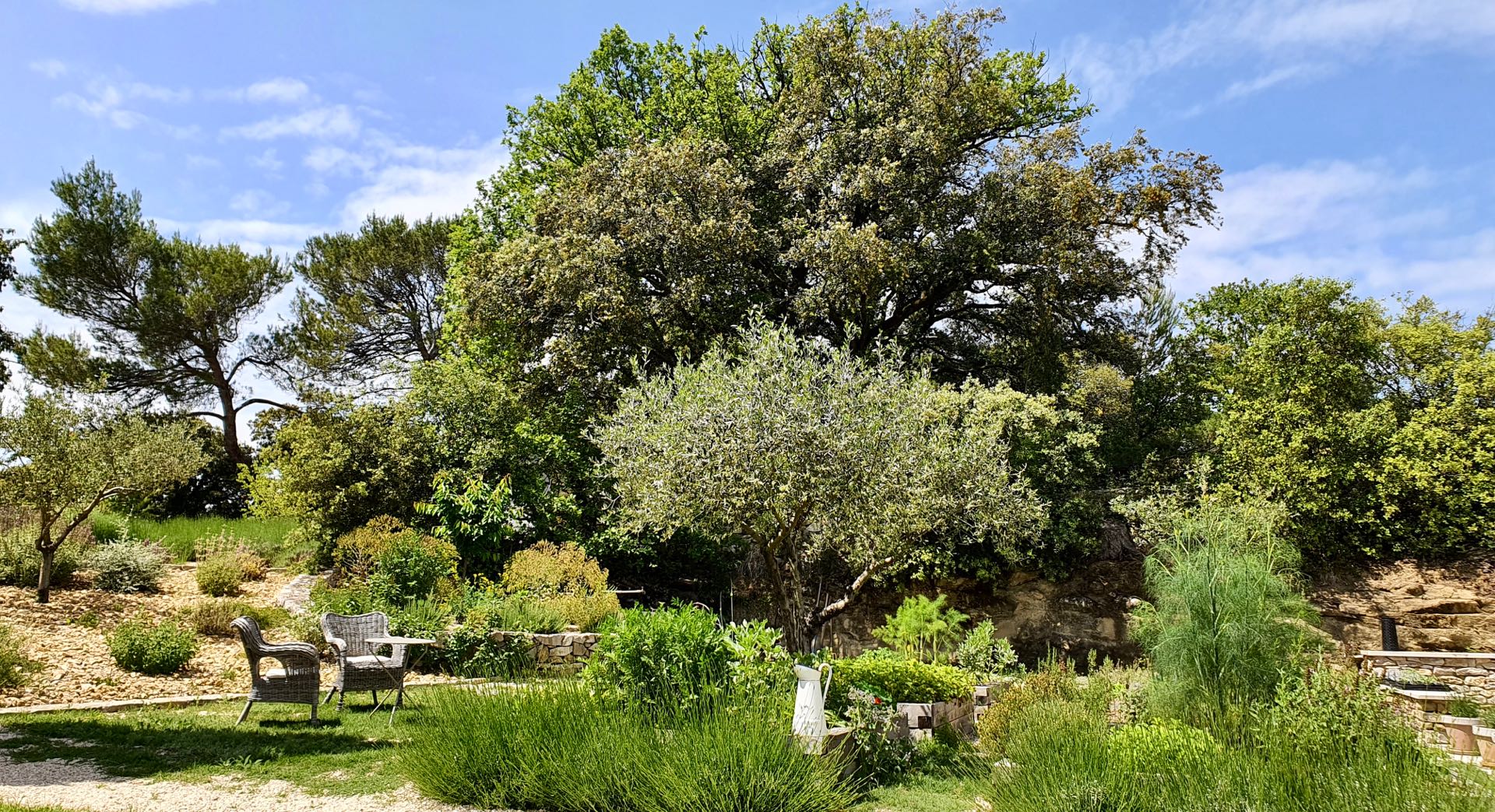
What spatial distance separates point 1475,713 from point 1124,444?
778 centimetres

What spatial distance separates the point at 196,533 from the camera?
1764 cm

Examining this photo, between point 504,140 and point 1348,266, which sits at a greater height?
point 504,140

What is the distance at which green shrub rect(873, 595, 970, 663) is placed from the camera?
12.0 m

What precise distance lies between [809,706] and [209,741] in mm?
4906

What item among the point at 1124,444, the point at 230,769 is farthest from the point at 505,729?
the point at 1124,444

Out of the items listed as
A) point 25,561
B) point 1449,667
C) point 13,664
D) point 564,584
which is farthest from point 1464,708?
point 25,561

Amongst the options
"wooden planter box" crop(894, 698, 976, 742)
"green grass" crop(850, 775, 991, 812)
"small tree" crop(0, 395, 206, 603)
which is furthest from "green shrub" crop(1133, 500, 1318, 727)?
"small tree" crop(0, 395, 206, 603)

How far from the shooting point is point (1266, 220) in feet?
35.1

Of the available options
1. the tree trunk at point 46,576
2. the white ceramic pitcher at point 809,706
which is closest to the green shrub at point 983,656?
the white ceramic pitcher at point 809,706

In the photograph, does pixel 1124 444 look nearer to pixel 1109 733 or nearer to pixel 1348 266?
pixel 1348 266

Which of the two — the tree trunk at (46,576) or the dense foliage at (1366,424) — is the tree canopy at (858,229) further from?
the tree trunk at (46,576)

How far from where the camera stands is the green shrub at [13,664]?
332 inches

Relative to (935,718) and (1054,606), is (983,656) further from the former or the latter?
(1054,606)

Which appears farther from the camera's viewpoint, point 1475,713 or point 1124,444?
point 1124,444
